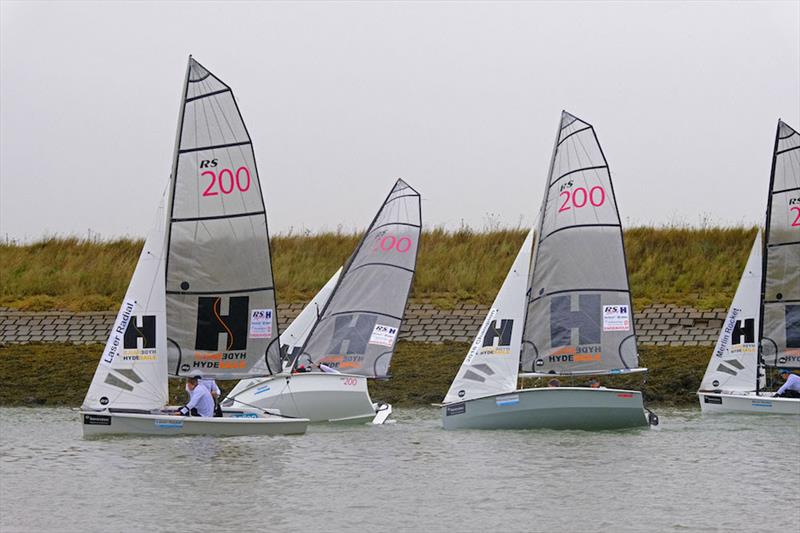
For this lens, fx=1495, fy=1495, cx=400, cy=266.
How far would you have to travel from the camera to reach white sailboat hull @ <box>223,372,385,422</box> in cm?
2264

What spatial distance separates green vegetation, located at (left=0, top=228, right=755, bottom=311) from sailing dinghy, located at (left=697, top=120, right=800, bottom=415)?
16.4 ft

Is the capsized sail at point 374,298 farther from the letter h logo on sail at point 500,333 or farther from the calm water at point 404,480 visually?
the letter h logo on sail at point 500,333

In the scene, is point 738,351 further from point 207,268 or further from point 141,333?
point 141,333

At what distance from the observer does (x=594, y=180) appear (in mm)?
23531

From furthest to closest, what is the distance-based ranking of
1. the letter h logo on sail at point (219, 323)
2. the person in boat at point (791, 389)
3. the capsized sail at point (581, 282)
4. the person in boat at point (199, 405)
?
the person in boat at point (791, 389)
the capsized sail at point (581, 282)
the letter h logo on sail at point (219, 323)
the person in boat at point (199, 405)

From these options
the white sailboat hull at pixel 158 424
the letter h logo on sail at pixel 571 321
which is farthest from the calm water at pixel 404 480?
the letter h logo on sail at pixel 571 321

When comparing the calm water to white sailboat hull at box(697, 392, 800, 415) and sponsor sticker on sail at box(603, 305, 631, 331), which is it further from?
white sailboat hull at box(697, 392, 800, 415)

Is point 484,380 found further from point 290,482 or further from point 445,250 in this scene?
point 445,250

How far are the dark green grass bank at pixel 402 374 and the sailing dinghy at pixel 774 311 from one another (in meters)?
0.99

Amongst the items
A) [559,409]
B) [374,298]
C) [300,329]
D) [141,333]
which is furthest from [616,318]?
[141,333]

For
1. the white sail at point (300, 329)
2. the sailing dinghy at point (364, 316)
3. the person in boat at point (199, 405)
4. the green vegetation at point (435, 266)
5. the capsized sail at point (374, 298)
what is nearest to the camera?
the person in boat at point (199, 405)

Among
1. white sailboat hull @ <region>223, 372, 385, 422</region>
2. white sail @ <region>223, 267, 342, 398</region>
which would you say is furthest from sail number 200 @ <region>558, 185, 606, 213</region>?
white sail @ <region>223, 267, 342, 398</region>

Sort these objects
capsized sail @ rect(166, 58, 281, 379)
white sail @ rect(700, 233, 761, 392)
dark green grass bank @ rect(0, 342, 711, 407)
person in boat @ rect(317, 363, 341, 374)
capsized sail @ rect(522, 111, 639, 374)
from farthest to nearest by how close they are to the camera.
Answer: dark green grass bank @ rect(0, 342, 711, 407)
white sail @ rect(700, 233, 761, 392)
person in boat @ rect(317, 363, 341, 374)
capsized sail @ rect(522, 111, 639, 374)
capsized sail @ rect(166, 58, 281, 379)

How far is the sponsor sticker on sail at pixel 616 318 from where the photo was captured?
76.6 feet
